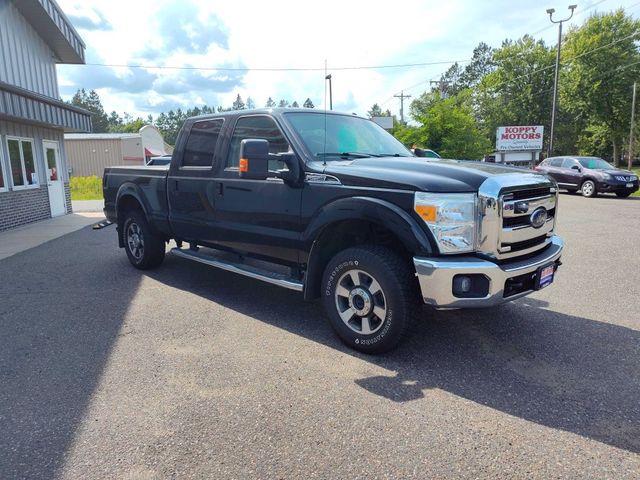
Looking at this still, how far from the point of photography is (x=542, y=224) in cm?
375

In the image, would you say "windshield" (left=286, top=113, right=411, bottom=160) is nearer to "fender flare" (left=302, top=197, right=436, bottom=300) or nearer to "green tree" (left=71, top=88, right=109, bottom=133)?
"fender flare" (left=302, top=197, right=436, bottom=300)

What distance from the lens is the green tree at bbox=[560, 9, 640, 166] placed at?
43.2m

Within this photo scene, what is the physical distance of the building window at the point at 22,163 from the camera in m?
11.9

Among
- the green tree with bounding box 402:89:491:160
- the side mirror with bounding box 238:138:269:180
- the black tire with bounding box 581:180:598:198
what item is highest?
the green tree with bounding box 402:89:491:160

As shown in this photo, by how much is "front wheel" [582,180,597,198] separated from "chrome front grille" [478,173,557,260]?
52.7 ft

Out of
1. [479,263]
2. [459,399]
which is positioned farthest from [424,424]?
[479,263]

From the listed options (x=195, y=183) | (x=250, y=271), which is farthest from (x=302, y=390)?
(x=195, y=183)

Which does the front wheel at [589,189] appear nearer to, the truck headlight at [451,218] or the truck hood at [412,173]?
the truck hood at [412,173]

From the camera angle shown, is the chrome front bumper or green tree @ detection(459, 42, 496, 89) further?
green tree @ detection(459, 42, 496, 89)

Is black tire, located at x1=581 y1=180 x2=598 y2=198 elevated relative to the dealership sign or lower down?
lower down

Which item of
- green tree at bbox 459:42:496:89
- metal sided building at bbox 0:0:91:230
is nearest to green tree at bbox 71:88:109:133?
green tree at bbox 459:42:496:89

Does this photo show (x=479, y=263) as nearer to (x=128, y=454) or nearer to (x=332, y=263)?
(x=332, y=263)

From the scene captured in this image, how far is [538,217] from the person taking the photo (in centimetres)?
368

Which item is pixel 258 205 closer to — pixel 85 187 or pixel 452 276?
pixel 452 276
